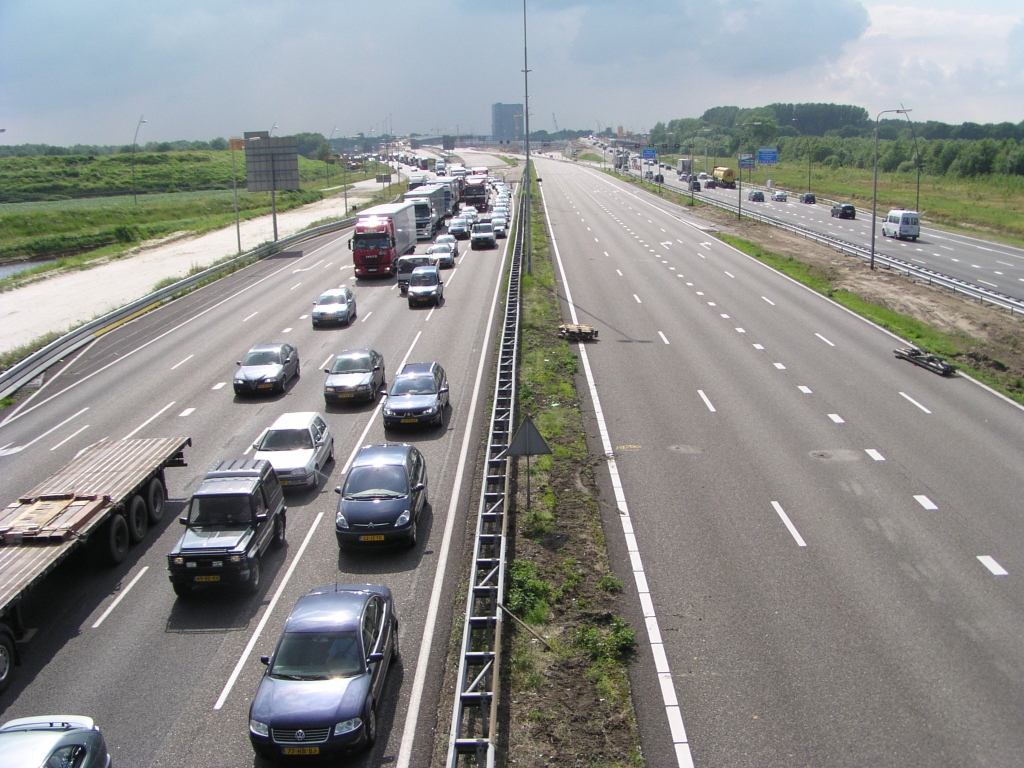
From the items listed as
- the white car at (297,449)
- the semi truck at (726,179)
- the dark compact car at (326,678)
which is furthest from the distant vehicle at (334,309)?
the semi truck at (726,179)

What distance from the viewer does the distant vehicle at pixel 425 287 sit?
138 feet

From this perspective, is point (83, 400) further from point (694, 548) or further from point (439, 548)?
point (694, 548)

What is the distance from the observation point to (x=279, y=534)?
57.4ft

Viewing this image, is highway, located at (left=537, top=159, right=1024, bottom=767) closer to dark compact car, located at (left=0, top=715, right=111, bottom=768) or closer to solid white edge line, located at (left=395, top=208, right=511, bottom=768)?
solid white edge line, located at (left=395, top=208, right=511, bottom=768)

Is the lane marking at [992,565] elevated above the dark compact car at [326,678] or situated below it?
below

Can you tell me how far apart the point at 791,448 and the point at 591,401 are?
653cm

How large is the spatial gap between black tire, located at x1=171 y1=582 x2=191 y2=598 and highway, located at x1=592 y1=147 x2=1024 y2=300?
4119cm

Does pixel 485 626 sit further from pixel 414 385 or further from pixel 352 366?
pixel 352 366

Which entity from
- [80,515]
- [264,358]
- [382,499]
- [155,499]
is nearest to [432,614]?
[382,499]

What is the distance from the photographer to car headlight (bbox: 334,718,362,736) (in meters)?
10.7

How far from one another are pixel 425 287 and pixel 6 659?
31013 millimetres

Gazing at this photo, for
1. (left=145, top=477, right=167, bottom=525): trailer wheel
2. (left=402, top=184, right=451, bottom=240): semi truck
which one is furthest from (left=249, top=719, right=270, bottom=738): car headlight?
(left=402, top=184, right=451, bottom=240): semi truck

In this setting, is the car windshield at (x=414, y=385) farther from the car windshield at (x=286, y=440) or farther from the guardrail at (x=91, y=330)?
the guardrail at (x=91, y=330)

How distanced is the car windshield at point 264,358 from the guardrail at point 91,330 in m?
9.09
